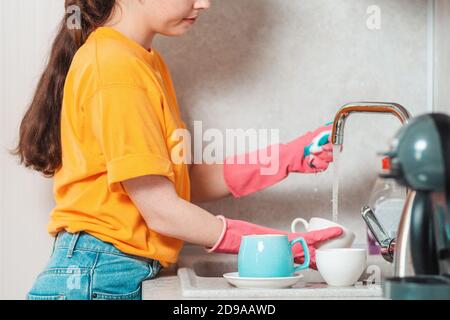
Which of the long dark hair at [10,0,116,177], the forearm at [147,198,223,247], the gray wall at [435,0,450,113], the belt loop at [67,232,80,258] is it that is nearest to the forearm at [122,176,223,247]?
the forearm at [147,198,223,247]

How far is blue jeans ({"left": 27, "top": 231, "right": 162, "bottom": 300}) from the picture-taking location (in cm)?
112

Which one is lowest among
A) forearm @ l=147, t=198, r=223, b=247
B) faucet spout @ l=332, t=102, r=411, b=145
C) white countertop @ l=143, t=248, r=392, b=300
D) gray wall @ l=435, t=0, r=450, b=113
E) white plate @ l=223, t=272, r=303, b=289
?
white countertop @ l=143, t=248, r=392, b=300

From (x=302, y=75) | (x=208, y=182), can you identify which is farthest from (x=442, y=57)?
(x=208, y=182)

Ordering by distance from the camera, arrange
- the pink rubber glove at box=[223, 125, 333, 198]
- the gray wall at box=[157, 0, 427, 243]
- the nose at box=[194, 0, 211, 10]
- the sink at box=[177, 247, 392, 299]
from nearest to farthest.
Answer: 1. the sink at box=[177, 247, 392, 299]
2. the nose at box=[194, 0, 211, 10]
3. the pink rubber glove at box=[223, 125, 333, 198]
4. the gray wall at box=[157, 0, 427, 243]

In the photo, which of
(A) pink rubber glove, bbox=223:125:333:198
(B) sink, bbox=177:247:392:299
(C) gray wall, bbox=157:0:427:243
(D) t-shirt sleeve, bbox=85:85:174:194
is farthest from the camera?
(C) gray wall, bbox=157:0:427:243

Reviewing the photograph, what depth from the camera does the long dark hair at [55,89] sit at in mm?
1270

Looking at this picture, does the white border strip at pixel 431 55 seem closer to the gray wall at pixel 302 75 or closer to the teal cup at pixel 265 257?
the gray wall at pixel 302 75

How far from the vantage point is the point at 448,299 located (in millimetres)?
543

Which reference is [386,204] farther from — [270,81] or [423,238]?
[423,238]

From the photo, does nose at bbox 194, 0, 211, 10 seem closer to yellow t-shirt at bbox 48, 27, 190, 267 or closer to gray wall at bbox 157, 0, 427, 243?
yellow t-shirt at bbox 48, 27, 190, 267

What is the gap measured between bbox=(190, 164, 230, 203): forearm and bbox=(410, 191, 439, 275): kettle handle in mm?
889

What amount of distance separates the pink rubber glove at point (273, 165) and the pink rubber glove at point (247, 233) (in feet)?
0.67

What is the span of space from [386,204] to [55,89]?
663 millimetres

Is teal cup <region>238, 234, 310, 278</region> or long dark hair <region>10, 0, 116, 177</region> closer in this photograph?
teal cup <region>238, 234, 310, 278</region>
